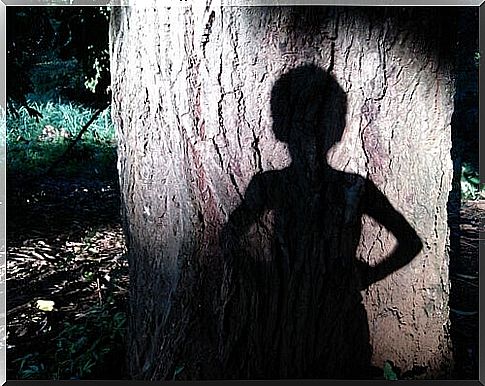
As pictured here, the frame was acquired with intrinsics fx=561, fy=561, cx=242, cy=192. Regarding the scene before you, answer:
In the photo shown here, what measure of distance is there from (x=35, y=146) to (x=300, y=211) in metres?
3.24

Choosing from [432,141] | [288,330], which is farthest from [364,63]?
[288,330]

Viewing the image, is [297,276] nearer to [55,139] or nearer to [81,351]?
[81,351]

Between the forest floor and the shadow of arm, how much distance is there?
0.53 m

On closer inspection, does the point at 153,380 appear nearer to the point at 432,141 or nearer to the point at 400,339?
the point at 400,339

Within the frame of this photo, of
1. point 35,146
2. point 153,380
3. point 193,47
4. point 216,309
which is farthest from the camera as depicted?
point 35,146

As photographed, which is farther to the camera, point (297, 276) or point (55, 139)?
point (55, 139)

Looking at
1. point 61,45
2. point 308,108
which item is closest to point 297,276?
point 308,108

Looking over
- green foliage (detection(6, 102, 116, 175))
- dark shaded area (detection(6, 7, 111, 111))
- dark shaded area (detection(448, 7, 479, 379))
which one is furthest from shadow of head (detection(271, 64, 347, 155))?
green foliage (detection(6, 102, 116, 175))

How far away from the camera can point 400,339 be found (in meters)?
1.50

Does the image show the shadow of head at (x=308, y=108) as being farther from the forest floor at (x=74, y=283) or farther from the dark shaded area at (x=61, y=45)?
the dark shaded area at (x=61, y=45)

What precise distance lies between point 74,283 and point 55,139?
1.63 m

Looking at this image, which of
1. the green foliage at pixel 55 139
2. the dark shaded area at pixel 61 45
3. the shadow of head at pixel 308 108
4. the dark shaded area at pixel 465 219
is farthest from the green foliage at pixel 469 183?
the shadow of head at pixel 308 108

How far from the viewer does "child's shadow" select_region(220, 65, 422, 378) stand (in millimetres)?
1333

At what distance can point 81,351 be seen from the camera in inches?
76.8
